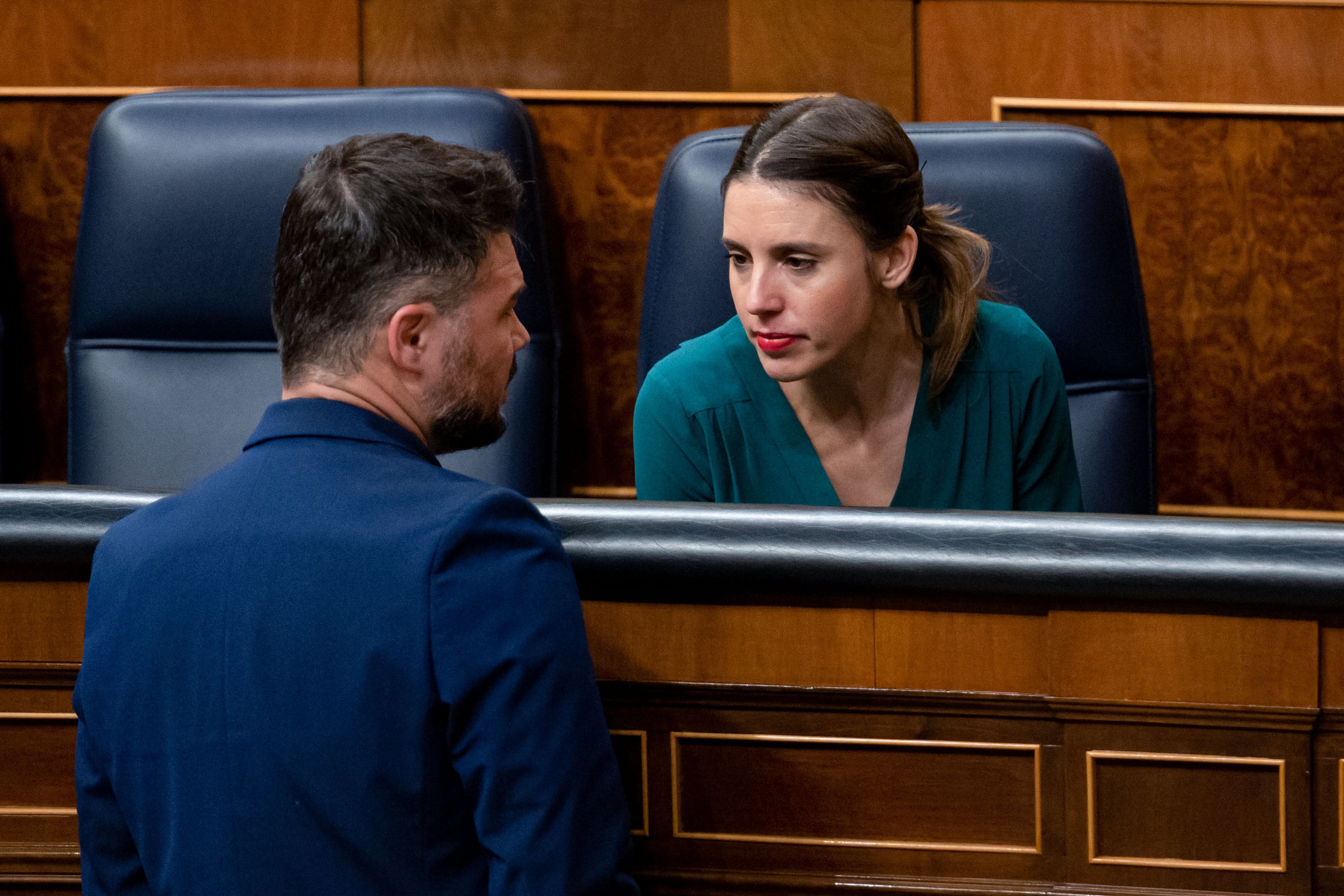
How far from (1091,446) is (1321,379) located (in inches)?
16.8

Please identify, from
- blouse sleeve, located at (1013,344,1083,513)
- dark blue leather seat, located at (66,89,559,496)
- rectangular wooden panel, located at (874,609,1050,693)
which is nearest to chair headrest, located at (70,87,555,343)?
dark blue leather seat, located at (66,89,559,496)

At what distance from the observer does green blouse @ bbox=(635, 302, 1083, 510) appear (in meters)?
1.08

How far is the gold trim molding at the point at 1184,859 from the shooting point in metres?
0.61

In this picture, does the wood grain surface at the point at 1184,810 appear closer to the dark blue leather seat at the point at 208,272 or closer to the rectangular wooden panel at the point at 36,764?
the rectangular wooden panel at the point at 36,764

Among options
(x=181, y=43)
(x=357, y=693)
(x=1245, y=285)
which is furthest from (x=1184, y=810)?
(x=181, y=43)

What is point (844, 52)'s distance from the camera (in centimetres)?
141

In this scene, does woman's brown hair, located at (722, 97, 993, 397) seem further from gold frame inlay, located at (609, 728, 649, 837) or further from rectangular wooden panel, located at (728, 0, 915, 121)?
gold frame inlay, located at (609, 728, 649, 837)

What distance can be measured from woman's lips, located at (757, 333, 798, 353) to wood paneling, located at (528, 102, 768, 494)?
437 millimetres

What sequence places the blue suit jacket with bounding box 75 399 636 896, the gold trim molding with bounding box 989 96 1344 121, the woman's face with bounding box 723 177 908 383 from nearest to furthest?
the blue suit jacket with bounding box 75 399 636 896 → the woman's face with bounding box 723 177 908 383 → the gold trim molding with bounding box 989 96 1344 121

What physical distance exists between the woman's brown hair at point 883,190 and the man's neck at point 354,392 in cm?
47

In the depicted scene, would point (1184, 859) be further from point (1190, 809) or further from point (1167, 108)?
point (1167, 108)

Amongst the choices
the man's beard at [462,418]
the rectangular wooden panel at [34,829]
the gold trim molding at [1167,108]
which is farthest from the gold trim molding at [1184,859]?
the gold trim molding at [1167,108]

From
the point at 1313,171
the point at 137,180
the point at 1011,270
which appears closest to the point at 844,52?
the point at 1011,270

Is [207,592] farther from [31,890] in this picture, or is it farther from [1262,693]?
[1262,693]
